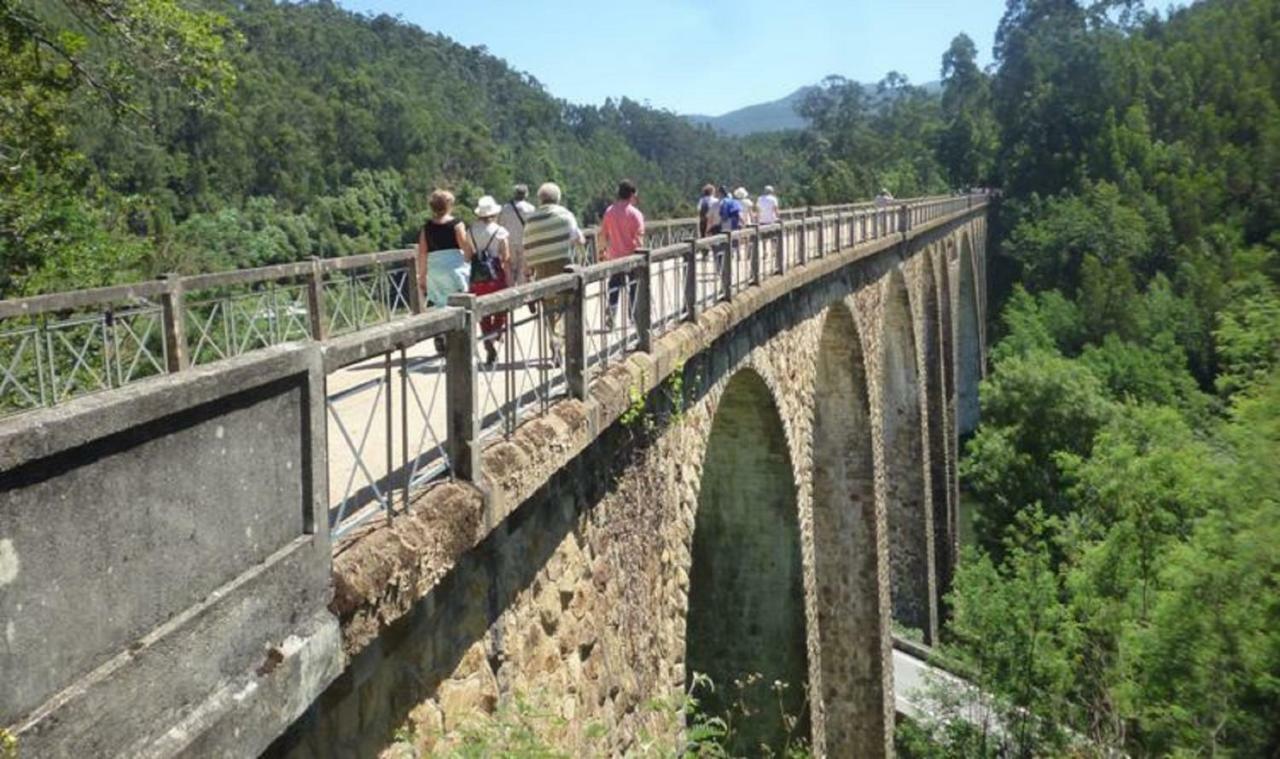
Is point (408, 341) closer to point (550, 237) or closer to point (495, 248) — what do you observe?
point (495, 248)

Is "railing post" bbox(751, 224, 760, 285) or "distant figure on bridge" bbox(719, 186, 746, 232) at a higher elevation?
"distant figure on bridge" bbox(719, 186, 746, 232)

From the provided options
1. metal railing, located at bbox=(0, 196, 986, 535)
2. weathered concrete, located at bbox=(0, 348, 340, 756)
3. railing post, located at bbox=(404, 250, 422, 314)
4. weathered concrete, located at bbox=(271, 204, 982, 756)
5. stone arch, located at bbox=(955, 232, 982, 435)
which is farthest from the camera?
stone arch, located at bbox=(955, 232, 982, 435)

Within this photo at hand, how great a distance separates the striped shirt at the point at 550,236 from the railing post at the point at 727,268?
177cm

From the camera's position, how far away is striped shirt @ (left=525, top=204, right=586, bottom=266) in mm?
6637

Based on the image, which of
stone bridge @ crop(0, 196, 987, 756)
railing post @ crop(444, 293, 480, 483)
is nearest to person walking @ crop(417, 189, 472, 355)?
stone bridge @ crop(0, 196, 987, 756)

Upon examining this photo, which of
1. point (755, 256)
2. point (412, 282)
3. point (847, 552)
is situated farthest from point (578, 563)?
point (847, 552)

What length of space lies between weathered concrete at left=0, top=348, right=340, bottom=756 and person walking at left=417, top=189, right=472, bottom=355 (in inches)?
162

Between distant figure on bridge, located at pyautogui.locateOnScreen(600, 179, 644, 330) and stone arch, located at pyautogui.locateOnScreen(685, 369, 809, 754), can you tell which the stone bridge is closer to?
stone arch, located at pyautogui.locateOnScreen(685, 369, 809, 754)

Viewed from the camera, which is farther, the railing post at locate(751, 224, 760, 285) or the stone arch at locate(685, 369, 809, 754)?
the stone arch at locate(685, 369, 809, 754)

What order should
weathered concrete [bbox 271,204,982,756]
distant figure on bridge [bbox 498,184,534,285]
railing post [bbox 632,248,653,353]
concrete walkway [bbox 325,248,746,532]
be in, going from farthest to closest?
1. distant figure on bridge [bbox 498,184,534,285]
2. railing post [bbox 632,248,653,353]
3. concrete walkway [bbox 325,248,746,532]
4. weathered concrete [bbox 271,204,982,756]

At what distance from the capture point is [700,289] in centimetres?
820

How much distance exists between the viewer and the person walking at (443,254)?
6.58 meters

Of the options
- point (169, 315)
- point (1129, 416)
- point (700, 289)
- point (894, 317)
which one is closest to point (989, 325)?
point (1129, 416)

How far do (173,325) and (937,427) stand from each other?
26752mm
